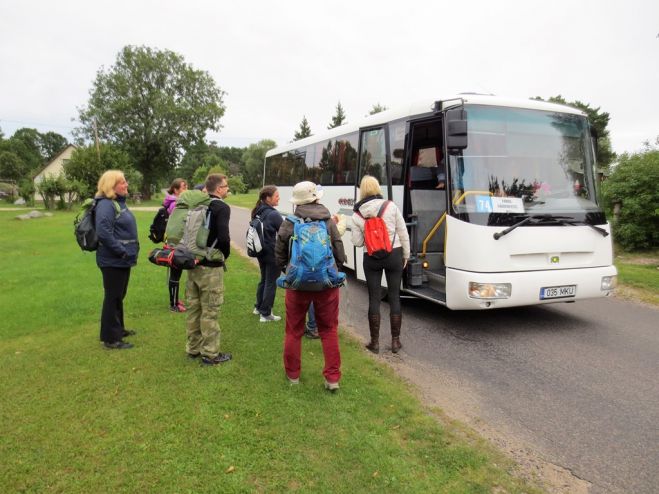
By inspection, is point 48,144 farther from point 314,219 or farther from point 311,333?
point 314,219

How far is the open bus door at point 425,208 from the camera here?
6703 millimetres

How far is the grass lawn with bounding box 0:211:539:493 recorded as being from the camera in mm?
2918

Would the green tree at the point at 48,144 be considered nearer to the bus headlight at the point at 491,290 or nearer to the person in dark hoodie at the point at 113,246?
the person in dark hoodie at the point at 113,246

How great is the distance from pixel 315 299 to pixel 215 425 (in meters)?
1.32

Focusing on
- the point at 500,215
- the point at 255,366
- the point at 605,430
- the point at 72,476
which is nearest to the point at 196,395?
the point at 255,366

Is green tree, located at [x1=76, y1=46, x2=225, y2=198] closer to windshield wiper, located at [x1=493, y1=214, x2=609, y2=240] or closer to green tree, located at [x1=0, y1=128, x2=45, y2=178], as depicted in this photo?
green tree, located at [x1=0, y1=128, x2=45, y2=178]

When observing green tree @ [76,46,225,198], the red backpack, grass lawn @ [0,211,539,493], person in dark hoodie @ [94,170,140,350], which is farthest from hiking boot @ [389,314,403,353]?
green tree @ [76,46,225,198]

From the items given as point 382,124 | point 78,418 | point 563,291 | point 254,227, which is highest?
point 382,124

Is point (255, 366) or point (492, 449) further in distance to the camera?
point (255, 366)

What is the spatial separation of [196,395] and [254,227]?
2.46 metres

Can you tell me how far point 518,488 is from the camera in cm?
290

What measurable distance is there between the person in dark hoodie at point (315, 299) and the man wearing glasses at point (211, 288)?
70 centimetres

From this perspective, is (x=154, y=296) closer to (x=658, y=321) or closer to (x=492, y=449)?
(x=492, y=449)

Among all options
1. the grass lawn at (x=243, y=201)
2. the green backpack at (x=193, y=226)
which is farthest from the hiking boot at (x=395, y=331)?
the grass lawn at (x=243, y=201)
